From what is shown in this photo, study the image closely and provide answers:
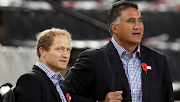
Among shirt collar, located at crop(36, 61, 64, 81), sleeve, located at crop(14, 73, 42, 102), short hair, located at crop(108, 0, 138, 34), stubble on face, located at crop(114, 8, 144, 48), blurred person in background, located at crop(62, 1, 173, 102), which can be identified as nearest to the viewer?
sleeve, located at crop(14, 73, 42, 102)

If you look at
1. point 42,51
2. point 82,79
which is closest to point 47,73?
point 42,51

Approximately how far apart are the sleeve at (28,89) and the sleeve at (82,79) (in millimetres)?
675

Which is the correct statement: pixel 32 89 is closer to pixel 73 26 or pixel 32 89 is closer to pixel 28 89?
pixel 28 89

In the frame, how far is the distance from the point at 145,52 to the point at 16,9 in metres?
5.34

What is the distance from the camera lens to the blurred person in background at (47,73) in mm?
2117

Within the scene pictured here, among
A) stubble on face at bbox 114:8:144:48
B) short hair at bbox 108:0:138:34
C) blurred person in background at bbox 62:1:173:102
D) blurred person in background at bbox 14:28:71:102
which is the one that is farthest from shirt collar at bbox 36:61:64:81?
short hair at bbox 108:0:138:34

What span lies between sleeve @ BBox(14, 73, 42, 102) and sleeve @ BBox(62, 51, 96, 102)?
26.6 inches

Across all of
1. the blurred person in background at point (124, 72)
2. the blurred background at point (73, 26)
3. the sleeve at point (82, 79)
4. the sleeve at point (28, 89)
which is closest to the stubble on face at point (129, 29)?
the blurred person in background at point (124, 72)

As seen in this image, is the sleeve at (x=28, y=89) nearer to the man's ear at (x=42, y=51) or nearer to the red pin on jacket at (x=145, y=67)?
the man's ear at (x=42, y=51)

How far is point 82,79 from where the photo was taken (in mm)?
2828

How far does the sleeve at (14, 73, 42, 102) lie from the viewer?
2100 mm

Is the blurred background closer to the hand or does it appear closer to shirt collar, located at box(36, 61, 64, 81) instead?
the hand

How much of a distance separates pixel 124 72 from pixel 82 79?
1.13 ft

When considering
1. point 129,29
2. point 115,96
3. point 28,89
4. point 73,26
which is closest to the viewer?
point 28,89
